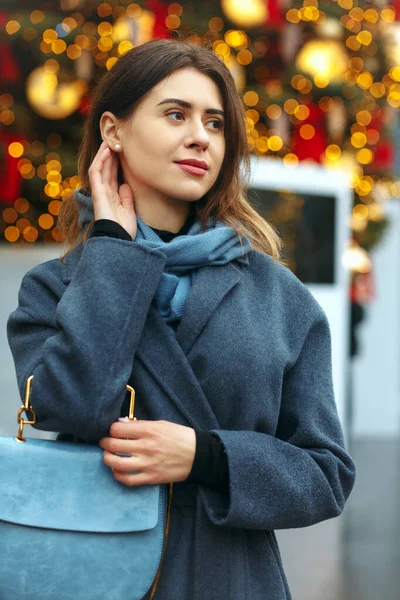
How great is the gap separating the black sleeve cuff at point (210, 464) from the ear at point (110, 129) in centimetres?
61

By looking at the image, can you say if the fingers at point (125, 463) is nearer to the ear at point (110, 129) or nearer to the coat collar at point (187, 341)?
the coat collar at point (187, 341)

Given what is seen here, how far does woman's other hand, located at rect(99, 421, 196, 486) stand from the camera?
5.71 ft

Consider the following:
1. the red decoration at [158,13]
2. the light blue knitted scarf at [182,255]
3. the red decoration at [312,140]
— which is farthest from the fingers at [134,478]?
the red decoration at [312,140]

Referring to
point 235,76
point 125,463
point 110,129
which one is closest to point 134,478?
point 125,463

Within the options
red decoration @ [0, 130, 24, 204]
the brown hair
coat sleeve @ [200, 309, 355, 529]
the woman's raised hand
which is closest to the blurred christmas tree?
red decoration @ [0, 130, 24, 204]

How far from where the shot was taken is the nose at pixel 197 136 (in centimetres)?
193

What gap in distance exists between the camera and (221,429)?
1.88 m

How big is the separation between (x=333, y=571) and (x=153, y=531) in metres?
3.72

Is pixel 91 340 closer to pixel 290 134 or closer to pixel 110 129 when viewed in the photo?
pixel 110 129

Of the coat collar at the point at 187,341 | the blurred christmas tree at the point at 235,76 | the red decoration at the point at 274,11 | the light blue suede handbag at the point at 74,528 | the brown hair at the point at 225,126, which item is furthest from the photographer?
the red decoration at the point at 274,11

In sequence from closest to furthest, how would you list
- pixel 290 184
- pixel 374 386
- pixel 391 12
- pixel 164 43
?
pixel 164 43
pixel 290 184
pixel 391 12
pixel 374 386

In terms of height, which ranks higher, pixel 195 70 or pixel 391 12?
pixel 391 12

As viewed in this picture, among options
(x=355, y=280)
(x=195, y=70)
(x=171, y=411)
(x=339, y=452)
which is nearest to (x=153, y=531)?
(x=171, y=411)

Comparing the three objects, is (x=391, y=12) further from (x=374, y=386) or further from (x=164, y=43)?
(x=164, y=43)
